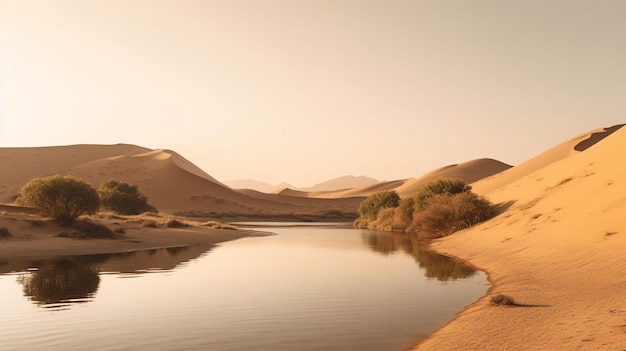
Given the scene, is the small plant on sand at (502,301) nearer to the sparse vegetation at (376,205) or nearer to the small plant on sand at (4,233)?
the small plant on sand at (4,233)

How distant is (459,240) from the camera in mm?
34250

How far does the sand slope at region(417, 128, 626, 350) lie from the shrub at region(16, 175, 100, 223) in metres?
22.6

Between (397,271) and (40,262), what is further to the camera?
(40,262)

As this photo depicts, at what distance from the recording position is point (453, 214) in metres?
39.9

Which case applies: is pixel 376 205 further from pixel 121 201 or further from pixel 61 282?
pixel 61 282

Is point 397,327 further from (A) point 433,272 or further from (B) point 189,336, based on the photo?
(A) point 433,272

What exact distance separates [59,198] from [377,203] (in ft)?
135

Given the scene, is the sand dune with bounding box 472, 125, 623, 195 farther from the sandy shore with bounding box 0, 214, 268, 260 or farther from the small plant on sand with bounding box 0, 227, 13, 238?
the small plant on sand with bounding box 0, 227, 13, 238

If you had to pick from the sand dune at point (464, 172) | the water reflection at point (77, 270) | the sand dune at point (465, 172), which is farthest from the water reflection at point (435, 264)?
the sand dune at point (465, 172)

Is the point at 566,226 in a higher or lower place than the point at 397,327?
higher

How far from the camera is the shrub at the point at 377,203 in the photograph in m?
67.4

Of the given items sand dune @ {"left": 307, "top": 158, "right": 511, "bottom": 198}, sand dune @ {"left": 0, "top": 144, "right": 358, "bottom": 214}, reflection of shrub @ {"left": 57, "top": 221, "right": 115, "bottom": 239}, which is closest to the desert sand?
reflection of shrub @ {"left": 57, "top": 221, "right": 115, "bottom": 239}

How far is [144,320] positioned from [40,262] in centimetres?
1446

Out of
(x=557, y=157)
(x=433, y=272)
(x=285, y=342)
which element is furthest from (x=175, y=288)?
(x=557, y=157)
